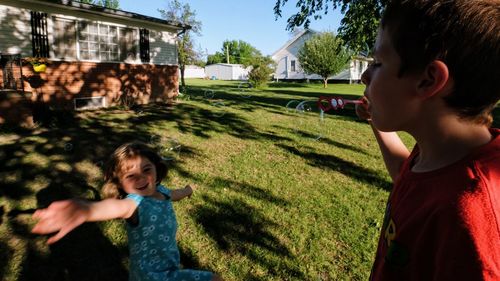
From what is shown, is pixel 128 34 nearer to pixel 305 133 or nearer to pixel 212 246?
pixel 305 133

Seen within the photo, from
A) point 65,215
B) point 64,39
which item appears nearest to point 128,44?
point 64,39

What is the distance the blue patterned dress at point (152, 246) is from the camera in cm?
238

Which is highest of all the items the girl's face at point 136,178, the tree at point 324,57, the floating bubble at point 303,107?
the tree at point 324,57

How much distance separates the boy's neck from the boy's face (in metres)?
0.07

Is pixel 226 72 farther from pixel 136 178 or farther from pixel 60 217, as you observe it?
pixel 60 217

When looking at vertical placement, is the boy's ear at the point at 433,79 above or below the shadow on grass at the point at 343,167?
above

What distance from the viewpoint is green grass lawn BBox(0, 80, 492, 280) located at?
366 cm

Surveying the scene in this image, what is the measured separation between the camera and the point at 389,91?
1.08m

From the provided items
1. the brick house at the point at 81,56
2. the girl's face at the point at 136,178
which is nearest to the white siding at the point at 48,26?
the brick house at the point at 81,56

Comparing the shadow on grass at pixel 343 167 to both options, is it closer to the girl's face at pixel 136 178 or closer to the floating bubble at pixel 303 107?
the girl's face at pixel 136 178

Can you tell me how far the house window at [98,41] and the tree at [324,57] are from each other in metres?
25.5

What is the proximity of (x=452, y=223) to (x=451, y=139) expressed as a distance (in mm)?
284

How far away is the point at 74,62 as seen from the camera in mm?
13602

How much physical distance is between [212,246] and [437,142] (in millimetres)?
3273
